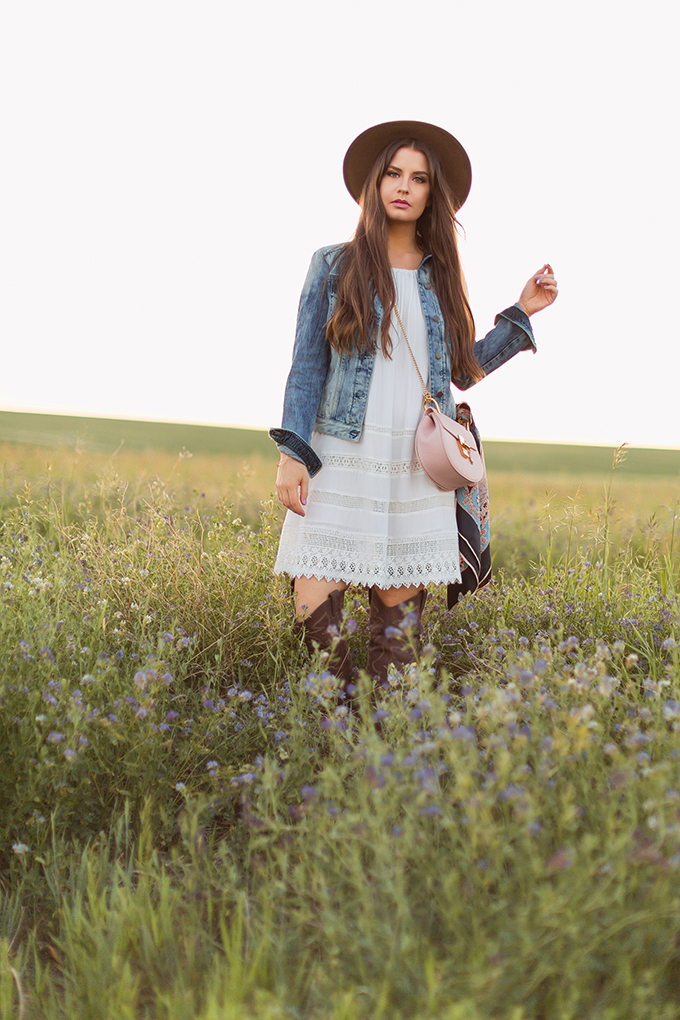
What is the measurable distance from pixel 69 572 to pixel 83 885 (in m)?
1.96

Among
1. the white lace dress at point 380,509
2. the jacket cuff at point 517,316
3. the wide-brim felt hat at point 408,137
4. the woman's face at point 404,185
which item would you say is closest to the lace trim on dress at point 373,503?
the white lace dress at point 380,509

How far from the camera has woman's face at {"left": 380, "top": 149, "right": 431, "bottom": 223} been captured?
2.99 meters

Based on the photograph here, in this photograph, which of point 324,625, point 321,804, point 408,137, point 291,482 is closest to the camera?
point 321,804

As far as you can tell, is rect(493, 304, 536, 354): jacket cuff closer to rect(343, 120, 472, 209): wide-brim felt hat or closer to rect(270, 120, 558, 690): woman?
rect(270, 120, 558, 690): woman

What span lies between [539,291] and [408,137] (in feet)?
2.92

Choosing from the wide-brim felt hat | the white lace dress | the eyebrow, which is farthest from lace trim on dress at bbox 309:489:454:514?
the wide-brim felt hat

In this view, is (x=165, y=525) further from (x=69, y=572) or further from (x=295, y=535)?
(x=295, y=535)

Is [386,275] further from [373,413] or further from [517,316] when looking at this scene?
[517,316]

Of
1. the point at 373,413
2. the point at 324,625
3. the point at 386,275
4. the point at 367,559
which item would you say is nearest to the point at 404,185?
the point at 386,275

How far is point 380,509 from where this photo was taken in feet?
9.54

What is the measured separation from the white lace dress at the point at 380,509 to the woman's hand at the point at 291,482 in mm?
82

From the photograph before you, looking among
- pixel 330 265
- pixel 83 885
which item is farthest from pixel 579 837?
pixel 330 265

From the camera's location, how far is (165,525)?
12.7 ft

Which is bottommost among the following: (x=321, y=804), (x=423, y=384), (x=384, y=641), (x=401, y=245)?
(x=321, y=804)
